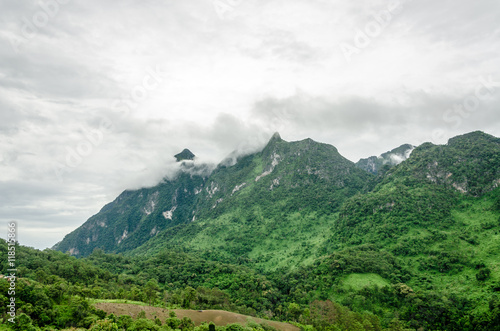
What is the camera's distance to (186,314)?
59.8 meters

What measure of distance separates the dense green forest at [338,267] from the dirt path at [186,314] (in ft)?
9.25

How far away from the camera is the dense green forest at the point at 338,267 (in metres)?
57.7

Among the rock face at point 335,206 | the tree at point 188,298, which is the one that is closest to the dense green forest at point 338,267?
the tree at point 188,298

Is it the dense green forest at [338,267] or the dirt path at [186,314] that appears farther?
the dense green forest at [338,267]

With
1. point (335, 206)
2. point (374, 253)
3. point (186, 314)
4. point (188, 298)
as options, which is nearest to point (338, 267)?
point (374, 253)

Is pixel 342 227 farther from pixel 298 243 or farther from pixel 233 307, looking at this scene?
pixel 233 307

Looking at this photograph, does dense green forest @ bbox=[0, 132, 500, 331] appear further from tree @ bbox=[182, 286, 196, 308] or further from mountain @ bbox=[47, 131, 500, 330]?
mountain @ bbox=[47, 131, 500, 330]

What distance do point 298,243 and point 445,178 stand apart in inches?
3039

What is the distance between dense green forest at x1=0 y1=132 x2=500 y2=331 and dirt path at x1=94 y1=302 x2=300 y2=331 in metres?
2.82

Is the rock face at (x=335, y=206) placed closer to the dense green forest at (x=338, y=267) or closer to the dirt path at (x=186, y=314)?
the dense green forest at (x=338, y=267)

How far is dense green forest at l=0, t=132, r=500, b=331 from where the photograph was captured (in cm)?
5766

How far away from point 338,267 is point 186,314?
51939 millimetres

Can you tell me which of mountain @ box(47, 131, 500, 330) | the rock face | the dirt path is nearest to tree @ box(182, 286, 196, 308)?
mountain @ box(47, 131, 500, 330)

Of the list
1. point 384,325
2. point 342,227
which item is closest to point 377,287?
point 384,325
